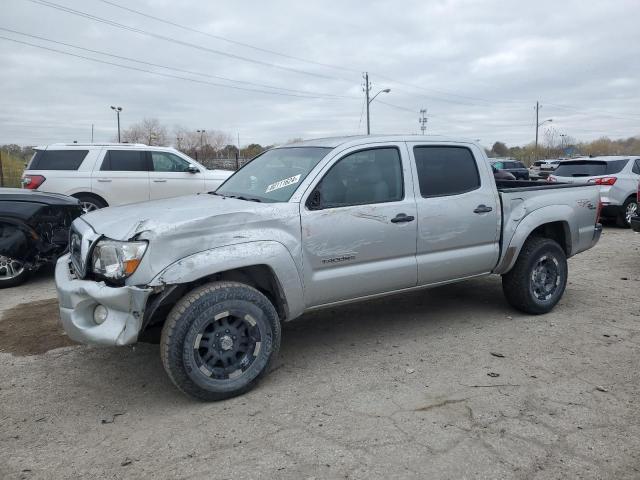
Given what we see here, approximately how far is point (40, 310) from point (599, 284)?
6674 millimetres

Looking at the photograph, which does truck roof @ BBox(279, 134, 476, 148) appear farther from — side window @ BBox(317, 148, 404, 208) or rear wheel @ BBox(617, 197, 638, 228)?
rear wheel @ BBox(617, 197, 638, 228)

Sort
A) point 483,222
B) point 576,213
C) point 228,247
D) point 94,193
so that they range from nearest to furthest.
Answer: point 228,247 < point 483,222 < point 576,213 < point 94,193

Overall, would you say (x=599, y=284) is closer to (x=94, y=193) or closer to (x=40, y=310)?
(x=40, y=310)

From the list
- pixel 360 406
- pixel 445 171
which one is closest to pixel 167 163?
pixel 445 171

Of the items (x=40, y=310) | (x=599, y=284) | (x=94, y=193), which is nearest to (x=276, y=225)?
(x=40, y=310)

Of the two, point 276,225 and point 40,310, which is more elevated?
point 276,225

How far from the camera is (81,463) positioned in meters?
2.92

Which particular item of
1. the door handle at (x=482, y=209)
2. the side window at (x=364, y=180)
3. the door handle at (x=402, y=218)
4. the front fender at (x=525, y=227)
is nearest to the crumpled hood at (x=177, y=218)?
the side window at (x=364, y=180)

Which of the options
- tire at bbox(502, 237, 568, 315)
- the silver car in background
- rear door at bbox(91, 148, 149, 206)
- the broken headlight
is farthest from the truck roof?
the silver car in background

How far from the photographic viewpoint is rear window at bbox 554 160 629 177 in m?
12.1

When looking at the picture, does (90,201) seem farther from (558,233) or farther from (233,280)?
(558,233)

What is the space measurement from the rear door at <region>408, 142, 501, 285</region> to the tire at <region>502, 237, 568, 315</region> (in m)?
0.39

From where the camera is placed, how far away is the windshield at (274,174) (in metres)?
4.16

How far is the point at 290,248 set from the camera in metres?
3.82
